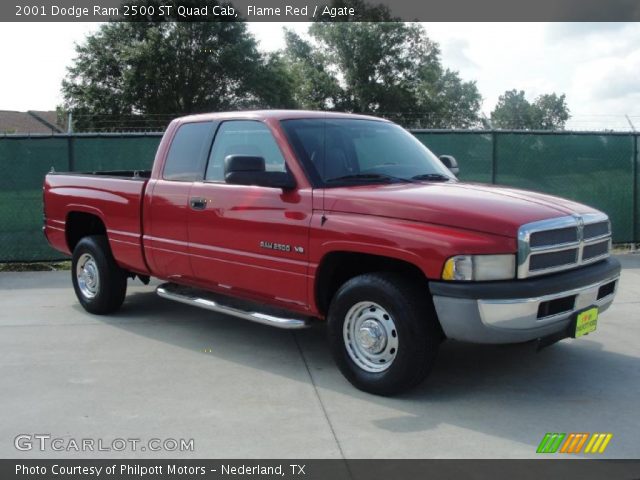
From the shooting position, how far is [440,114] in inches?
2415

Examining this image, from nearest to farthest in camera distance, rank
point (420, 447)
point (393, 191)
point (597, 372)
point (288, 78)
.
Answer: point (420, 447) → point (393, 191) → point (597, 372) → point (288, 78)

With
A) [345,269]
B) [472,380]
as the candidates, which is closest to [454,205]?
[345,269]

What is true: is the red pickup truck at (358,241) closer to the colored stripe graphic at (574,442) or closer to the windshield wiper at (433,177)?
the windshield wiper at (433,177)

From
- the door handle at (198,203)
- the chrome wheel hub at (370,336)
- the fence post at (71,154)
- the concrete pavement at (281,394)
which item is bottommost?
the concrete pavement at (281,394)

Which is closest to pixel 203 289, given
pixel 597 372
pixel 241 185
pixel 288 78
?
pixel 241 185

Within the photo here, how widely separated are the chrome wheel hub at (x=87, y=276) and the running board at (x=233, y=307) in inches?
36.6

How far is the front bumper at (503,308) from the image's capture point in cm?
426

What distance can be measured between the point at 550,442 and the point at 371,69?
55.6 metres

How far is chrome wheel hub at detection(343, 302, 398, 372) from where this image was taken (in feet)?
15.4

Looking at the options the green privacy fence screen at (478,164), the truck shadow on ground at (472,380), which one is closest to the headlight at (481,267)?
the truck shadow on ground at (472,380)

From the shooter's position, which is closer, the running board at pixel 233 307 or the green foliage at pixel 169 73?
the running board at pixel 233 307
